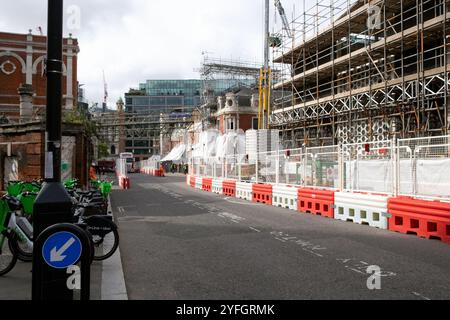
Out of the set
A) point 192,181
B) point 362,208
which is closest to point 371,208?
point 362,208

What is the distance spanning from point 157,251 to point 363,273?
377 cm

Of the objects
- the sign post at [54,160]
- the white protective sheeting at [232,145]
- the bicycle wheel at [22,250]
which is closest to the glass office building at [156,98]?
the white protective sheeting at [232,145]

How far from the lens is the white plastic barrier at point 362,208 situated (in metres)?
11.3

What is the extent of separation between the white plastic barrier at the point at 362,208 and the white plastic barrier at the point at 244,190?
7269 mm

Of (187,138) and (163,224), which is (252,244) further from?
(187,138)

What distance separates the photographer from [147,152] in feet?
442

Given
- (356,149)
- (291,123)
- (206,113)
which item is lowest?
(356,149)

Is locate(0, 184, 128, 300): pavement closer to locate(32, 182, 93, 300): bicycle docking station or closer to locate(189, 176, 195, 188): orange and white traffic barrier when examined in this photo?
locate(32, 182, 93, 300): bicycle docking station

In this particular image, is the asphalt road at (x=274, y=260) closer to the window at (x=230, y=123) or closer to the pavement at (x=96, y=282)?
the pavement at (x=96, y=282)

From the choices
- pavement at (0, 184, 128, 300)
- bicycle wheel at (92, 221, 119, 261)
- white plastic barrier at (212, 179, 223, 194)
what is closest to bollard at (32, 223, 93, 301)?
pavement at (0, 184, 128, 300)

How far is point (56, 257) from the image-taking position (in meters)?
4.46

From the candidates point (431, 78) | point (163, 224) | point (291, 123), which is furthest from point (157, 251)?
point (291, 123)

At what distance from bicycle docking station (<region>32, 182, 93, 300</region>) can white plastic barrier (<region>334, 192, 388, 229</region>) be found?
8582 millimetres

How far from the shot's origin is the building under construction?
21.4 meters
